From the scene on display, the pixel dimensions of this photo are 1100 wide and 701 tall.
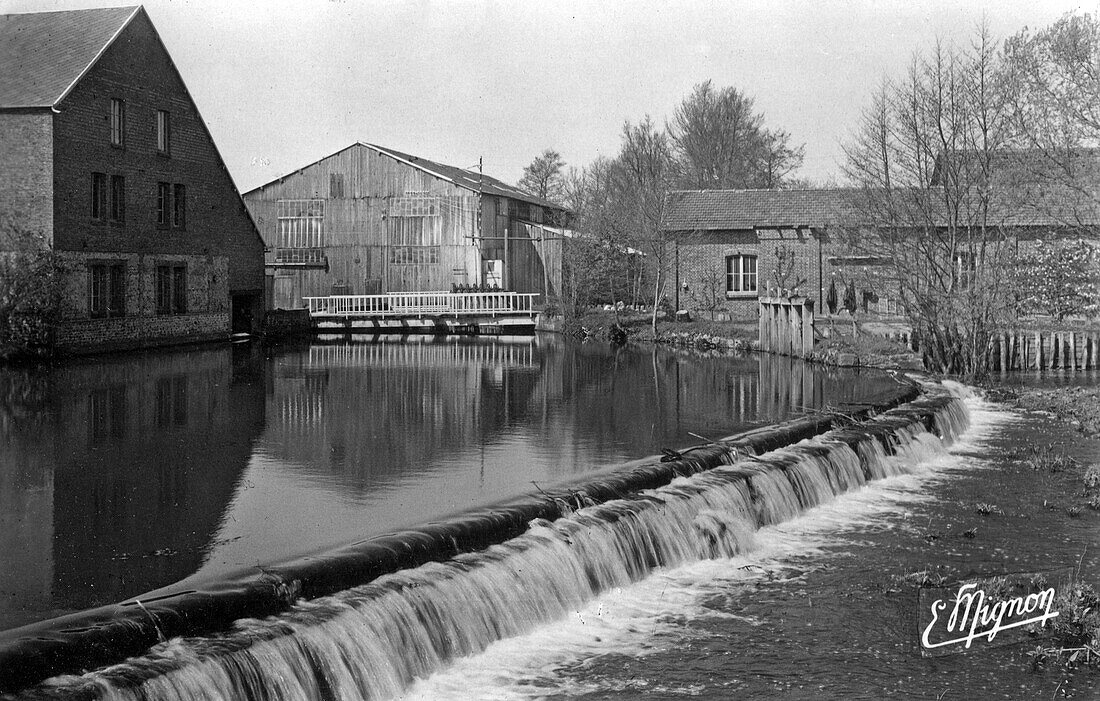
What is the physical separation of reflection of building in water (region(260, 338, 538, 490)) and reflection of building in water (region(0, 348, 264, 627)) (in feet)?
2.55

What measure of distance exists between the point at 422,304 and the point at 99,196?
16.4 metres

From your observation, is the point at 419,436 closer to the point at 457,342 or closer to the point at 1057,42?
the point at 1057,42

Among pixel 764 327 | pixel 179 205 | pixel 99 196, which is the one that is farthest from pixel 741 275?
pixel 99 196

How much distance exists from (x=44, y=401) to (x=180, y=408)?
2.62 m

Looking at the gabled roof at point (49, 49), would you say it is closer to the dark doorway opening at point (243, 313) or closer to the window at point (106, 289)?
the window at point (106, 289)

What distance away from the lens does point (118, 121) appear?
100ft

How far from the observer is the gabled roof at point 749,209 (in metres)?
39.5

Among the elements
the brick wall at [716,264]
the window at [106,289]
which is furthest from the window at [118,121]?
the brick wall at [716,264]

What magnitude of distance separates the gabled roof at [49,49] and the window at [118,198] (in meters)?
2.95

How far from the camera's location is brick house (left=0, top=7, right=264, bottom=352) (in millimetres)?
27703

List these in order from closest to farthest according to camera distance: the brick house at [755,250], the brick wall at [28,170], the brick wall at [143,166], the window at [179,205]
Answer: the brick wall at [28,170]
the brick wall at [143,166]
the window at [179,205]
the brick house at [755,250]

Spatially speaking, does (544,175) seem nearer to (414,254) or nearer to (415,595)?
(414,254)

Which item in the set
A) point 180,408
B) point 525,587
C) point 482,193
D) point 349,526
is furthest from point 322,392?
point 482,193

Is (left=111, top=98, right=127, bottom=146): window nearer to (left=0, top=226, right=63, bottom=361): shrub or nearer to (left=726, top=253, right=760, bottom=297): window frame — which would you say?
(left=0, top=226, right=63, bottom=361): shrub
